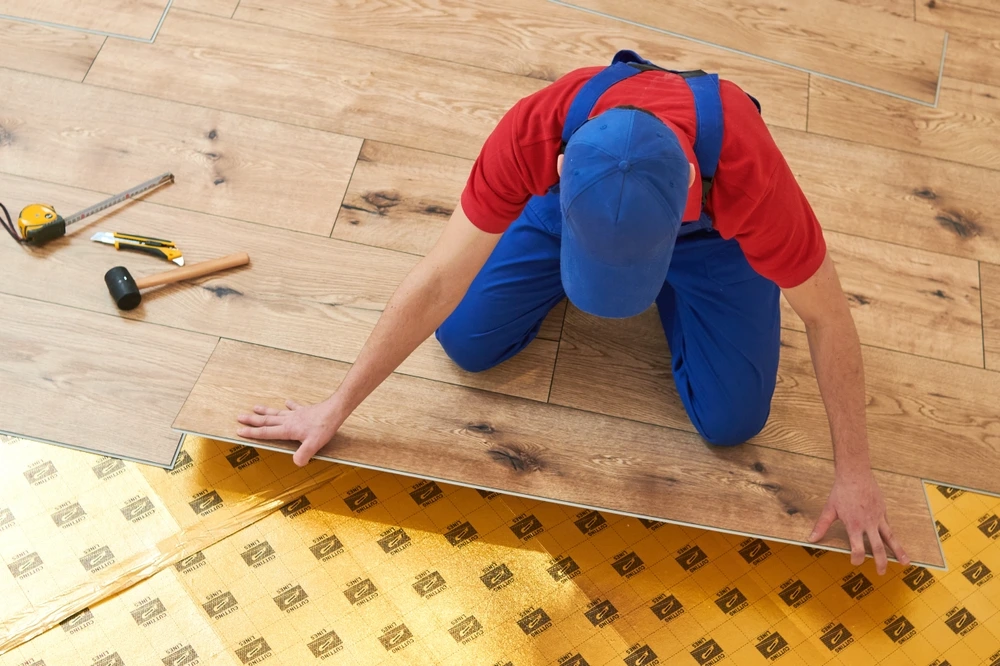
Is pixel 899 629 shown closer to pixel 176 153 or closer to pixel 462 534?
pixel 462 534

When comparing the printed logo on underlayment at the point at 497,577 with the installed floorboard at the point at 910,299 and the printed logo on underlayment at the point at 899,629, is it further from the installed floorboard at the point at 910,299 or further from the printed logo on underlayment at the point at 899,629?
the installed floorboard at the point at 910,299

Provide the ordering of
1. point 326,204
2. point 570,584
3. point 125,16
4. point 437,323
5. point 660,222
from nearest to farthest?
point 660,222, point 437,323, point 570,584, point 326,204, point 125,16

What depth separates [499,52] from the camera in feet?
7.89

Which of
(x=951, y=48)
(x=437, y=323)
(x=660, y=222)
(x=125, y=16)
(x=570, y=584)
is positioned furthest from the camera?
(x=951, y=48)

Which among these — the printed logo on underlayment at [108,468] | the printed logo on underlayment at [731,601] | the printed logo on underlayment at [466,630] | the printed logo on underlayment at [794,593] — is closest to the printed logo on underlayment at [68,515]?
the printed logo on underlayment at [108,468]

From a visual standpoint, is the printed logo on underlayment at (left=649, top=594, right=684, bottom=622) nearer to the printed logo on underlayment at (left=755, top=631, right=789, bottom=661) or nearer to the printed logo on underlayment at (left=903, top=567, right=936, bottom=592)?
the printed logo on underlayment at (left=755, top=631, right=789, bottom=661)

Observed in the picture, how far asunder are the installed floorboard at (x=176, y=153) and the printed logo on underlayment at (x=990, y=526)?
1.50 m

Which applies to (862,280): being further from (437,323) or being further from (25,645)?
(25,645)

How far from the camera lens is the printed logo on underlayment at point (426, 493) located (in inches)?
71.3

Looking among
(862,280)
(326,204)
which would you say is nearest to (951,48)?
(862,280)

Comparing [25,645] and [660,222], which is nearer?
[660,222]

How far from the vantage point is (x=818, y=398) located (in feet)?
6.41

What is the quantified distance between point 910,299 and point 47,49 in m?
2.14

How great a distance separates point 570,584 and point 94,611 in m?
0.87
